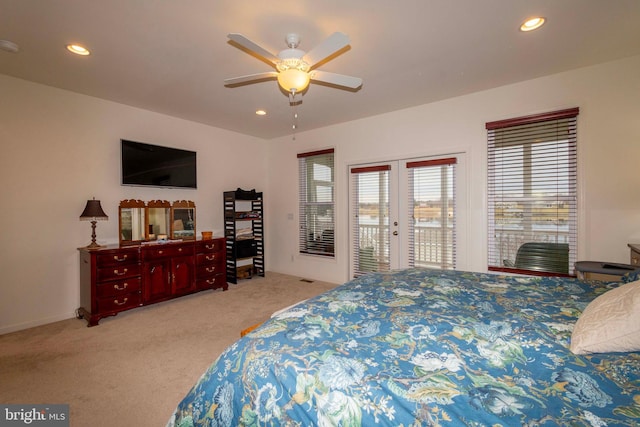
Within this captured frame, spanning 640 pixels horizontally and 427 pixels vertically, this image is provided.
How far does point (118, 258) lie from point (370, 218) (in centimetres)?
340

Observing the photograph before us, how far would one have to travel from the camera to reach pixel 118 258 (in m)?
3.21

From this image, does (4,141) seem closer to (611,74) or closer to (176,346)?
(176,346)

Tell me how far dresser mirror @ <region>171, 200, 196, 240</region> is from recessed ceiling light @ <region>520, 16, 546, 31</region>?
442 cm

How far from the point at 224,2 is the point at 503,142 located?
3213 millimetres

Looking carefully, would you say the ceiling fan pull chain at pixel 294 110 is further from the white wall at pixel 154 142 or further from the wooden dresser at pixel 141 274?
the wooden dresser at pixel 141 274

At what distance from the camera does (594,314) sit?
1.12 m

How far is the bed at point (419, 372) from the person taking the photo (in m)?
0.78

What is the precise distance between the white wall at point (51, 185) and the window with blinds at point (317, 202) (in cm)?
242

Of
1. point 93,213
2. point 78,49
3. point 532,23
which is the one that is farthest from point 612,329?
point 93,213

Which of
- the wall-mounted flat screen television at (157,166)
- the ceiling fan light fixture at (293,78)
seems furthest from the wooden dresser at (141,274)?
the ceiling fan light fixture at (293,78)

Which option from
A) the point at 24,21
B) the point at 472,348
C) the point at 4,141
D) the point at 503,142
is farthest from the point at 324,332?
the point at 4,141

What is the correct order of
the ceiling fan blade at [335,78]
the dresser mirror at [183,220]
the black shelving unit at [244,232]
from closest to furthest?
the ceiling fan blade at [335,78]
the dresser mirror at [183,220]
the black shelving unit at [244,232]

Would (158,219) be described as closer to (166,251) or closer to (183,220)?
(183,220)

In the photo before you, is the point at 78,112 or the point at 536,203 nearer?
the point at 536,203
